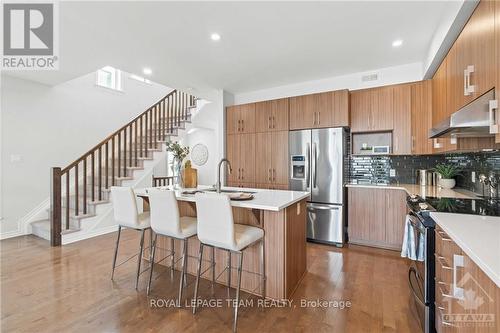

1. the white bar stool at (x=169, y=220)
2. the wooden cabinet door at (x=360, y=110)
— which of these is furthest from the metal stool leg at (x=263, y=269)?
the wooden cabinet door at (x=360, y=110)

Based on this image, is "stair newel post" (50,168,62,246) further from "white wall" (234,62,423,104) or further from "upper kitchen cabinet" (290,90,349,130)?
"upper kitchen cabinet" (290,90,349,130)

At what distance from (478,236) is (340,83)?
341 cm

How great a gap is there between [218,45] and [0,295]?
345cm

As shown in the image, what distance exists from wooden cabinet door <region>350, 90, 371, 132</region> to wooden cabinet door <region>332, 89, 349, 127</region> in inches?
7.8

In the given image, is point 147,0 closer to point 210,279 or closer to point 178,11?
point 178,11

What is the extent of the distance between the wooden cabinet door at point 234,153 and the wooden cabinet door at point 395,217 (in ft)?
8.34

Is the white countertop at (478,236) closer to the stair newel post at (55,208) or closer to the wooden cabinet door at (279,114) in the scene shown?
the wooden cabinet door at (279,114)

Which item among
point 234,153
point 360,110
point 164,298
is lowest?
point 164,298

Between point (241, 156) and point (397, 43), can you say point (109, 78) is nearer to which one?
point (241, 156)

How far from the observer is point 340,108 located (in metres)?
3.76

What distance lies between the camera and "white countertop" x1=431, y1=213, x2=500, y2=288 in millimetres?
921

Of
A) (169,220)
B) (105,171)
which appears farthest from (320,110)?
(105,171)

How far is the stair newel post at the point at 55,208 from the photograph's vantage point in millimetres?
3713

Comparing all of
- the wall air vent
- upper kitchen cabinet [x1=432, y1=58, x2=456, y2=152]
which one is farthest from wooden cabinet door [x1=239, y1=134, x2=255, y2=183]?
upper kitchen cabinet [x1=432, y1=58, x2=456, y2=152]
